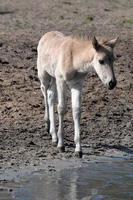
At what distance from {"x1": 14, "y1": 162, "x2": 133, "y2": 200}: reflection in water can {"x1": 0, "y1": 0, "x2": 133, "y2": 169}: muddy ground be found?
561mm

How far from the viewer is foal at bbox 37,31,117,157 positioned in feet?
32.6

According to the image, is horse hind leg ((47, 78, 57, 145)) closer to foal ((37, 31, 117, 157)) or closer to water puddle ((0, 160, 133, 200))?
foal ((37, 31, 117, 157))

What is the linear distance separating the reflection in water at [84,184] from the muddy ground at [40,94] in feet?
1.84

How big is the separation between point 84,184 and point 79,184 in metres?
0.06

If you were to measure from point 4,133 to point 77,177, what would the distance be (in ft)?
6.69

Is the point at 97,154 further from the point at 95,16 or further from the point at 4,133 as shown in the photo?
the point at 95,16

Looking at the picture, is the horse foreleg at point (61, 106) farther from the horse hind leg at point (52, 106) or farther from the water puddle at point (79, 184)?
the water puddle at point (79, 184)

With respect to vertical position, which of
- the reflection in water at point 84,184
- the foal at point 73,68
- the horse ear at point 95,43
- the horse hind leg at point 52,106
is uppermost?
the horse ear at point 95,43

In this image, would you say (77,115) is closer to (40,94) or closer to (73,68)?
(73,68)

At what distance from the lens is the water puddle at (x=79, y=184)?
27.9 feet

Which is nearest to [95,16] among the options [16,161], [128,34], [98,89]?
[128,34]

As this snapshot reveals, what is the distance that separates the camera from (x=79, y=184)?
915 centimetres

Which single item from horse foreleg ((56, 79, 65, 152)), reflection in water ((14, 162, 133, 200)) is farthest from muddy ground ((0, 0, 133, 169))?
reflection in water ((14, 162, 133, 200))

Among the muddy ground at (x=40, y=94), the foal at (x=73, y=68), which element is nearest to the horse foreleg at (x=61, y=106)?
the foal at (x=73, y=68)
